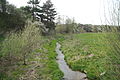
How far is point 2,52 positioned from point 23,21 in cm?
1252

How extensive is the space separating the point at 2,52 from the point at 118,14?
1231cm

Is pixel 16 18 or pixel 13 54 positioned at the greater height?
pixel 16 18

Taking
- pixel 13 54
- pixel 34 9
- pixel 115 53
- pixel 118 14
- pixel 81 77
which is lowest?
pixel 81 77

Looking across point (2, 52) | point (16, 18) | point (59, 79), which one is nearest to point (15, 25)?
point (16, 18)

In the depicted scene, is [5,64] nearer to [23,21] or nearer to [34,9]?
[23,21]

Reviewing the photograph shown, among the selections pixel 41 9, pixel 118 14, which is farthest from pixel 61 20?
pixel 118 14

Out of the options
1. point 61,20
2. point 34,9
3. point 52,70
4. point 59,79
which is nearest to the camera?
point 59,79

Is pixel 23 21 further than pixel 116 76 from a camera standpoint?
Yes

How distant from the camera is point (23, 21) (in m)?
27.5

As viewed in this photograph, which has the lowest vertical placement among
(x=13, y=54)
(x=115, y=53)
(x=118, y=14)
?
(x=13, y=54)

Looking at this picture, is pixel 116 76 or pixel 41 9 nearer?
pixel 116 76

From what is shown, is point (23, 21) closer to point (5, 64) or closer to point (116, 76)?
point (5, 64)

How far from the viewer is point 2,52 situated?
15719mm

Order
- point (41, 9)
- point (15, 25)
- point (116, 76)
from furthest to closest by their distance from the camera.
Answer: point (41, 9) → point (15, 25) → point (116, 76)
